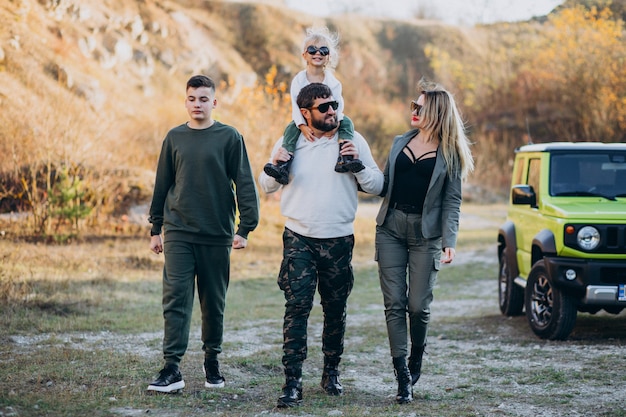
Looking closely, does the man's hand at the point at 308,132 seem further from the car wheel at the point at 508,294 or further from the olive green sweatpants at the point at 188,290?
the car wheel at the point at 508,294

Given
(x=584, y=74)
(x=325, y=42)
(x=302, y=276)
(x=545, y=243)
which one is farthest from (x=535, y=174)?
(x=584, y=74)

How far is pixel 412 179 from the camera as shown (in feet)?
19.1

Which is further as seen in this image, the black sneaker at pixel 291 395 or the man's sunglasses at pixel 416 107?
the man's sunglasses at pixel 416 107

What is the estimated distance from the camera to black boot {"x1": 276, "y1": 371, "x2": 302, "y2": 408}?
5453 mm

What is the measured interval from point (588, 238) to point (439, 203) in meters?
2.96

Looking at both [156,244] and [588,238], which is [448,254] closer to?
[156,244]

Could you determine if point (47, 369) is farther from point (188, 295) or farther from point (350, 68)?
point (350, 68)

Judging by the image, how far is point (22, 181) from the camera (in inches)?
601

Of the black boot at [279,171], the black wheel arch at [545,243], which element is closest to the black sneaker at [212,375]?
the black boot at [279,171]

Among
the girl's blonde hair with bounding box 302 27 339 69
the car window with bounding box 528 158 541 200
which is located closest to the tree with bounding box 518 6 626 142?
the car window with bounding box 528 158 541 200

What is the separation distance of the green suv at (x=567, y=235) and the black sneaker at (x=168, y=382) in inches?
161

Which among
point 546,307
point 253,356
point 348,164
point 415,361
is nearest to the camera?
point 348,164

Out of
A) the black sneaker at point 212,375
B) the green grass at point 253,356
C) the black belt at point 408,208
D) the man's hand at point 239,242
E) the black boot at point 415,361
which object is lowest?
the green grass at point 253,356

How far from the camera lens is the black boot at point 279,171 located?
5.45 meters
